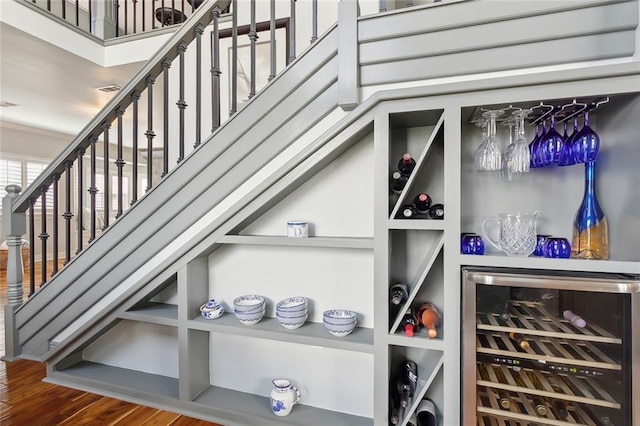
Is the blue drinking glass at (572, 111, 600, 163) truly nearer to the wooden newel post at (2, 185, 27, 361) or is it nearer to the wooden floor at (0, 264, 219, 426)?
the wooden floor at (0, 264, 219, 426)

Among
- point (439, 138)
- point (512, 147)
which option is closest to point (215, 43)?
point (439, 138)

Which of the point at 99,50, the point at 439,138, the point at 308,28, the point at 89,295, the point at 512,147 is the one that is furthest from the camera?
the point at 99,50

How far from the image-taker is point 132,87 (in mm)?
1932

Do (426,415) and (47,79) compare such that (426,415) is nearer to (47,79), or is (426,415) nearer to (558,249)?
(558,249)

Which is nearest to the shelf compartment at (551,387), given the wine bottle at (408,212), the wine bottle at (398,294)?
the wine bottle at (398,294)

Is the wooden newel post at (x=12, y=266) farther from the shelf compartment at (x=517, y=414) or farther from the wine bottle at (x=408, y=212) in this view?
the shelf compartment at (x=517, y=414)

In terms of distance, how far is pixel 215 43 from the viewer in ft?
5.79

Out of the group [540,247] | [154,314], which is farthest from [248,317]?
[540,247]

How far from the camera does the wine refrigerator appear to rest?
1153 millimetres

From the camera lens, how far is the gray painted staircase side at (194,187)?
1.61 m

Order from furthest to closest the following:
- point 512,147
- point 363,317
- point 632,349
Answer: point 363,317
point 512,147
point 632,349

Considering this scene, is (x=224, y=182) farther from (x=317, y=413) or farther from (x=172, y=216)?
(x=317, y=413)

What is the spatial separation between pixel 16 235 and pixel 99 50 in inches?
86.0

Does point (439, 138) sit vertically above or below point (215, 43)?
below
